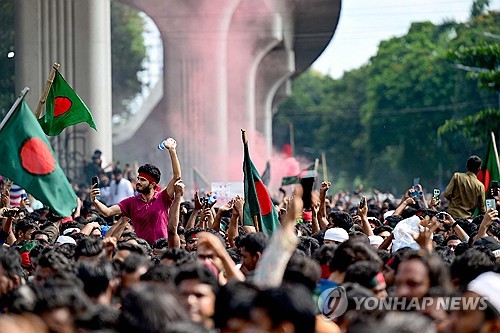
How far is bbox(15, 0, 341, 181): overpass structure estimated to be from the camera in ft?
95.1

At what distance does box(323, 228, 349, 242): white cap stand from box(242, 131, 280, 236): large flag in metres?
0.83

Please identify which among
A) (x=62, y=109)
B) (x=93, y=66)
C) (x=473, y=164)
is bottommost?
(x=473, y=164)

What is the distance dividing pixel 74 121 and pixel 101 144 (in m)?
16.5

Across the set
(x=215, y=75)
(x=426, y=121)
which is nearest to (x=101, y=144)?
(x=215, y=75)

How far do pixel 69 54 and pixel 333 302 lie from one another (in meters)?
22.4

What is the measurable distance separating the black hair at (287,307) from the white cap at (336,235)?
4.76 meters

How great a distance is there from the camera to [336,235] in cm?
1084

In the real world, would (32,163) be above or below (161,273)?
above

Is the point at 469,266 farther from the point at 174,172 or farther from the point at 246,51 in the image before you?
the point at 246,51

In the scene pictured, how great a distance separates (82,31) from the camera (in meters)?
29.2

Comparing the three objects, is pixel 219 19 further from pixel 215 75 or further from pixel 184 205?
pixel 184 205

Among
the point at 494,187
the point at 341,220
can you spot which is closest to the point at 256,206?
the point at 341,220

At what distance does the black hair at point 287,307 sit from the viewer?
19.4 ft

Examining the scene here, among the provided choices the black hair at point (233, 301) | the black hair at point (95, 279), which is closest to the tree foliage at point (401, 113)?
the black hair at point (95, 279)
